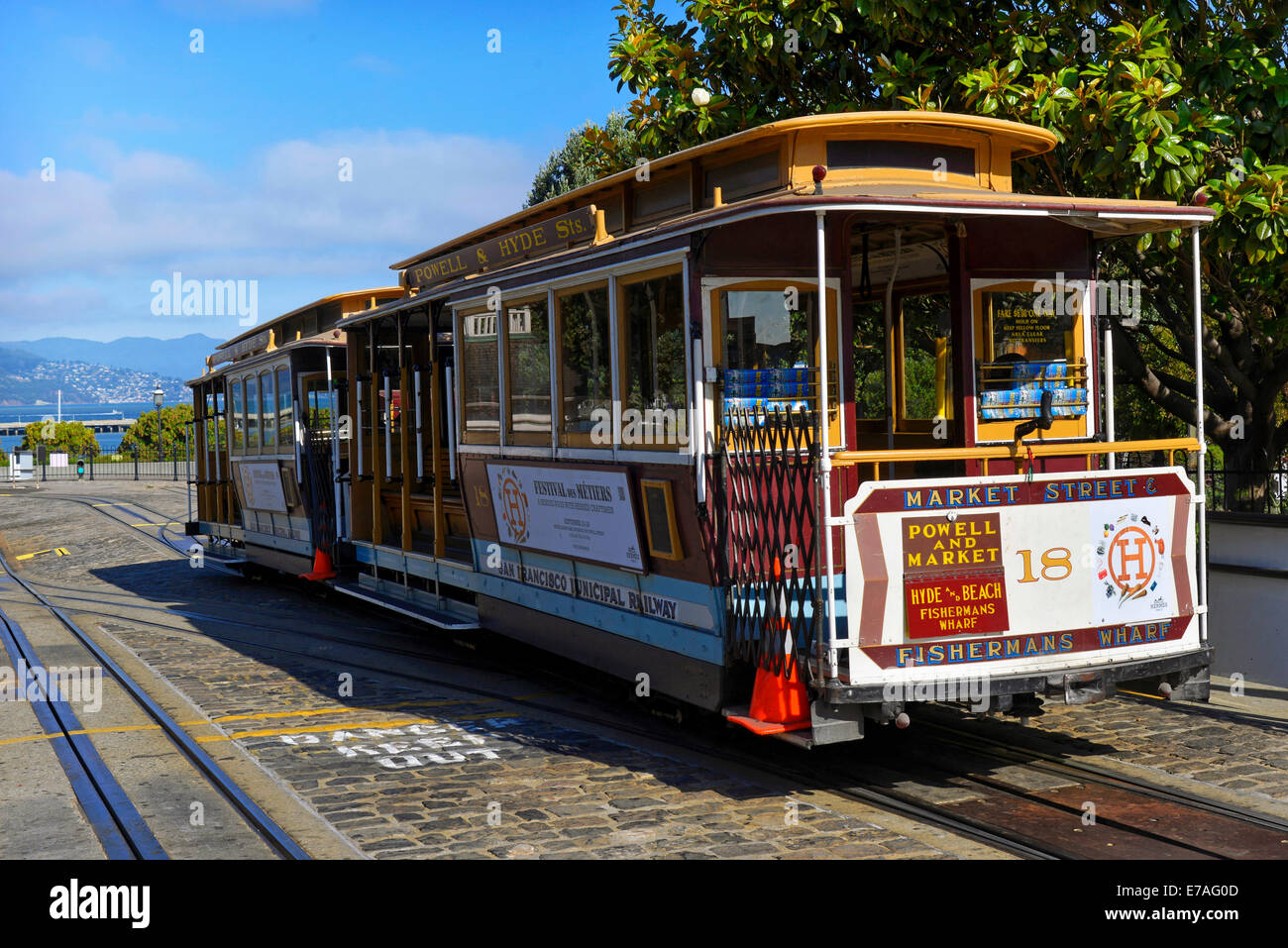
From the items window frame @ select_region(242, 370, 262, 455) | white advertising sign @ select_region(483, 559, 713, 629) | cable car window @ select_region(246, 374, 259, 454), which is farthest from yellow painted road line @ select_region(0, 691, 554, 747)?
cable car window @ select_region(246, 374, 259, 454)

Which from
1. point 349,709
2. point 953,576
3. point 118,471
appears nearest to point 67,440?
point 118,471

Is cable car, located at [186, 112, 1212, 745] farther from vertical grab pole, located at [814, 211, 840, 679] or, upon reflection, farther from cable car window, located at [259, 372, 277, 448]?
cable car window, located at [259, 372, 277, 448]

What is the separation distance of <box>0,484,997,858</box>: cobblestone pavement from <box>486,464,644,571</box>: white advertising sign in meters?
1.24

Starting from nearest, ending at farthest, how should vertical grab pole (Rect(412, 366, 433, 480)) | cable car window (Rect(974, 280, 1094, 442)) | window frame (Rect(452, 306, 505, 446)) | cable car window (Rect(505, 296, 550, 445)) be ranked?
cable car window (Rect(974, 280, 1094, 442)) < cable car window (Rect(505, 296, 550, 445)) < window frame (Rect(452, 306, 505, 446)) < vertical grab pole (Rect(412, 366, 433, 480))

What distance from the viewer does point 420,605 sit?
11703 millimetres

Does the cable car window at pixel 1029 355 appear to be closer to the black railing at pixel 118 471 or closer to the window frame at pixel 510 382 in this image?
the window frame at pixel 510 382

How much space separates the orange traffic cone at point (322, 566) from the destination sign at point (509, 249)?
12.2 feet

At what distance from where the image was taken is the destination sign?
8633 millimetres

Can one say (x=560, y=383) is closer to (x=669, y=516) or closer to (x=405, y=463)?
(x=669, y=516)

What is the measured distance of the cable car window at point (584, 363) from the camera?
809 cm

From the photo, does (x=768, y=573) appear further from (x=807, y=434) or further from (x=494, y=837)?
(x=494, y=837)

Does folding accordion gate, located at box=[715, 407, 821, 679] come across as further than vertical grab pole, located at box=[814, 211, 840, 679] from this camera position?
Yes

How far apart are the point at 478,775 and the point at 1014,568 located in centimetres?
335
